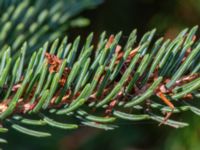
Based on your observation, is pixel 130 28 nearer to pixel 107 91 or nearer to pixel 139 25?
pixel 139 25

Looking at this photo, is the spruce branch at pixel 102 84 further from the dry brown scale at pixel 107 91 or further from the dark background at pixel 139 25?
the dark background at pixel 139 25

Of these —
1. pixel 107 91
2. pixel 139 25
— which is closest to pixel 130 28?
pixel 139 25

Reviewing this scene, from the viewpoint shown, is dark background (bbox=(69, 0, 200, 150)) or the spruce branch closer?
the spruce branch

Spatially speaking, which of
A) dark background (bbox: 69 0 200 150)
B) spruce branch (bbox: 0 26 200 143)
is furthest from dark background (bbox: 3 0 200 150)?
spruce branch (bbox: 0 26 200 143)

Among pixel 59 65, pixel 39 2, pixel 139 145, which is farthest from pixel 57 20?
pixel 139 145

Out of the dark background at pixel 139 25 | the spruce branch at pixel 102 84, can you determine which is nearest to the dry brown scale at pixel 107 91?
the spruce branch at pixel 102 84

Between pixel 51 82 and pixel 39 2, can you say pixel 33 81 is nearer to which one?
pixel 51 82

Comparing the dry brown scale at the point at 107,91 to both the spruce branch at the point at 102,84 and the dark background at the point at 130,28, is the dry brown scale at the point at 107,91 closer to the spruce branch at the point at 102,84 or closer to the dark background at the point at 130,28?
the spruce branch at the point at 102,84

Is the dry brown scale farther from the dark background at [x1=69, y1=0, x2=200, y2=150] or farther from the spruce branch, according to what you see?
the dark background at [x1=69, y1=0, x2=200, y2=150]

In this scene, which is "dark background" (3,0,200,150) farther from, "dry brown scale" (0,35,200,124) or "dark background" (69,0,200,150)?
"dry brown scale" (0,35,200,124)

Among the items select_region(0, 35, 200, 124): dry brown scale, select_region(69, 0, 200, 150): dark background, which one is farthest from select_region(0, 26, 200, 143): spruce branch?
select_region(69, 0, 200, 150): dark background

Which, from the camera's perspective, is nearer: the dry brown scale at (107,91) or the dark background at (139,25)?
the dry brown scale at (107,91)
